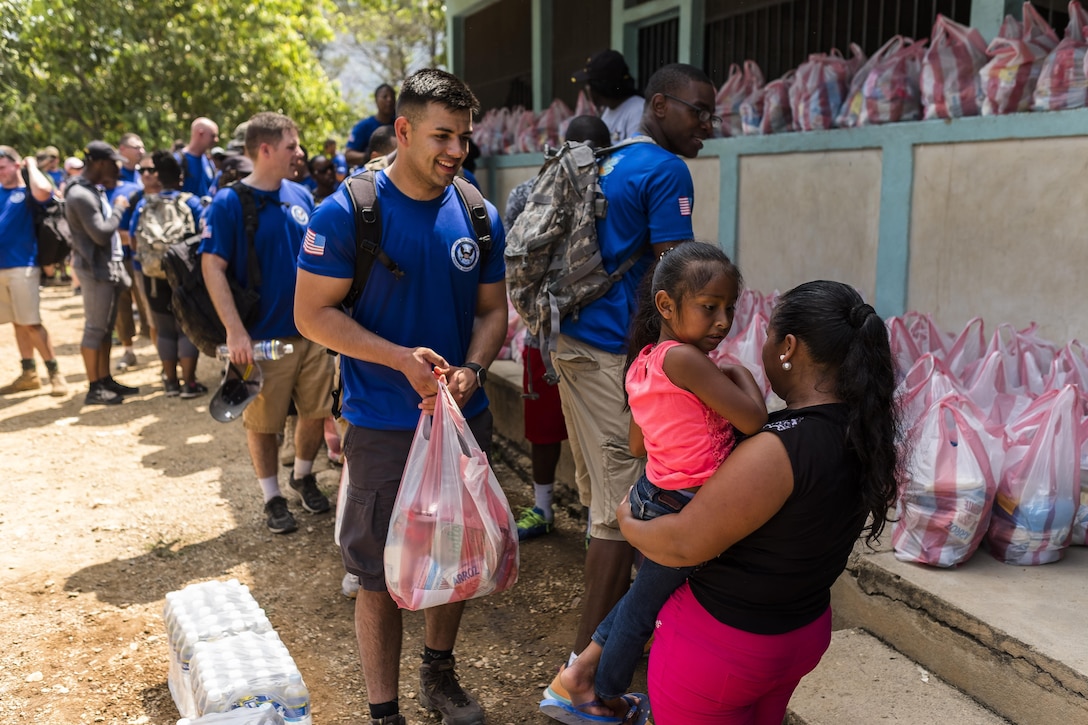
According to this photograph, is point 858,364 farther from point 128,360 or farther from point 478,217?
point 128,360

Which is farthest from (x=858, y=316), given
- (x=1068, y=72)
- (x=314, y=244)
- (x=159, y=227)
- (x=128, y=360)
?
(x=128, y=360)

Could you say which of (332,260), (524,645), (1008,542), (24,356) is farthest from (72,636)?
(24,356)

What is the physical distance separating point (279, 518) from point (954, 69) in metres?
3.94

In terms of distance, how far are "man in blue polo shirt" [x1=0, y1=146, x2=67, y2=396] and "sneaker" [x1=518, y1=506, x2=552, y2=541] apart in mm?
5320

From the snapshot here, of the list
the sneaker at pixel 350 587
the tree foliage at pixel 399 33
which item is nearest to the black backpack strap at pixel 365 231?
the sneaker at pixel 350 587

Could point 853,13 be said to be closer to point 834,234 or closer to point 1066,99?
point 834,234

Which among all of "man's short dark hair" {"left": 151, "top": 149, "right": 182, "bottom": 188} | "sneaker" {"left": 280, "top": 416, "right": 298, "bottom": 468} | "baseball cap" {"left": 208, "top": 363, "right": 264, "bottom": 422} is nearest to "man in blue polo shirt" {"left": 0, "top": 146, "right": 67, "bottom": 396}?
"man's short dark hair" {"left": 151, "top": 149, "right": 182, "bottom": 188}

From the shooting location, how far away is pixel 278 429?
4.68 m

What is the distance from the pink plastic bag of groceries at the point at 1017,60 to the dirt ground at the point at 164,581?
2.80m

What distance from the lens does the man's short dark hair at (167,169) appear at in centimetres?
705

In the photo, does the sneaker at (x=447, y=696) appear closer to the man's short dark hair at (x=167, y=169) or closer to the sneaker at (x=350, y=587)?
the sneaker at (x=350, y=587)

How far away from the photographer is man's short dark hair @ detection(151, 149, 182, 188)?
23.1 ft

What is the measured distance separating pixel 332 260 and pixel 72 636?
7.29 ft

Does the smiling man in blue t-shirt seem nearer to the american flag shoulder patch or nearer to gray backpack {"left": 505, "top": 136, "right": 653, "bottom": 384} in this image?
the american flag shoulder patch
